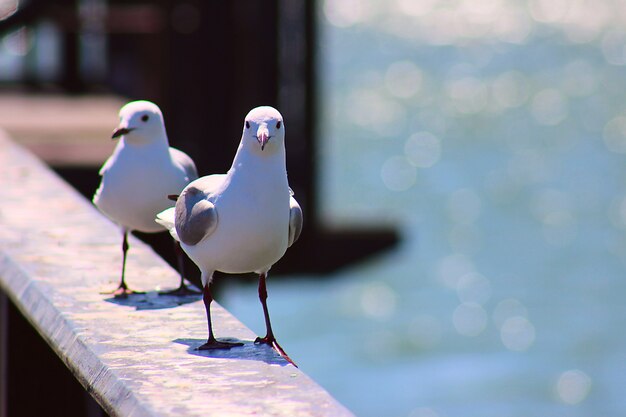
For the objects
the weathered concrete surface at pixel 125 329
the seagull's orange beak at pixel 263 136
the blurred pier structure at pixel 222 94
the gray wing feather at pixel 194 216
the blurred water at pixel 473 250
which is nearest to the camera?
the weathered concrete surface at pixel 125 329

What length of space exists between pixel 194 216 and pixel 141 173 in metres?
0.46

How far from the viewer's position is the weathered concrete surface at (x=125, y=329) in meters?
2.97

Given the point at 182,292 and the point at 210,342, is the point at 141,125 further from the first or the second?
the point at 210,342

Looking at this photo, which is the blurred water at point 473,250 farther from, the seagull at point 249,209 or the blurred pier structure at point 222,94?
the seagull at point 249,209

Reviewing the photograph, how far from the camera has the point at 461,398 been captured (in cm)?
2203

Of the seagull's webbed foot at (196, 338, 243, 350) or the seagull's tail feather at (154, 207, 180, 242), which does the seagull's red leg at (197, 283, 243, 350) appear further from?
the seagull's tail feather at (154, 207, 180, 242)

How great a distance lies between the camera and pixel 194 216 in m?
3.32

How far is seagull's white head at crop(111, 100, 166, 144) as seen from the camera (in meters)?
3.77

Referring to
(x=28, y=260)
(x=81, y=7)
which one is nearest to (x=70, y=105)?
(x=81, y=7)

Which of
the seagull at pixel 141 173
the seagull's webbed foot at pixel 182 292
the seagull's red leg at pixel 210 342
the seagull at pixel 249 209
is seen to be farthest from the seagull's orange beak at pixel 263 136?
the seagull's webbed foot at pixel 182 292

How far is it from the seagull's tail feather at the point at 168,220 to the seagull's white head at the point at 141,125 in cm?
24

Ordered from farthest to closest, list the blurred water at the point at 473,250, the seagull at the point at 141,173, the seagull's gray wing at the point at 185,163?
the blurred water at the point at 473,250 < the seagull's gray wing at the point at 185,163 < the seagull at the point at 141,173

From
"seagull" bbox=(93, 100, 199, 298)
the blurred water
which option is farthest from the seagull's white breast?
the blurred water

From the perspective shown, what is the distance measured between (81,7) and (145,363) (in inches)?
344
